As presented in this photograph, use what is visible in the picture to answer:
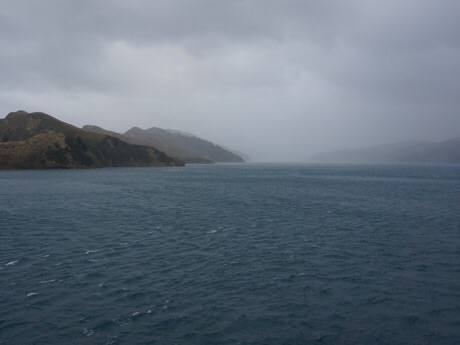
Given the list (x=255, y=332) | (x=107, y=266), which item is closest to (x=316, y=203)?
(x=107, y=266)

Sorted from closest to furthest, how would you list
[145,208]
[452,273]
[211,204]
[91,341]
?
[91,341], [452,273], [145,208], [211,204]

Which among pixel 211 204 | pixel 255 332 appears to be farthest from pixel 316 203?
pixel 255 332

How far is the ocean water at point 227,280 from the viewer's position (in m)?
19.9

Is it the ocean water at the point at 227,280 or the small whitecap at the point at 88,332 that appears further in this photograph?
the ocean water at the point at 227,280

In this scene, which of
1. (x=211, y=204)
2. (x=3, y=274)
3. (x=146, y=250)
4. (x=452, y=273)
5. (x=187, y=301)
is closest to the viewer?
(x=187, y=301)

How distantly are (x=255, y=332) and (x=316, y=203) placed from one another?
55508 mm

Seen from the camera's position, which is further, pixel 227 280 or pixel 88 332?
pixel 227 280

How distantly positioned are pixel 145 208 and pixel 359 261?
41.1 metres

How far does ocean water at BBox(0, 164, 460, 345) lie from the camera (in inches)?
784

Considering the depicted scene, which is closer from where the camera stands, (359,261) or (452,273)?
(452,273)

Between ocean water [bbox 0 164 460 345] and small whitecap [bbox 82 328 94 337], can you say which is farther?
ocean water [bbox 0 164 460 345]

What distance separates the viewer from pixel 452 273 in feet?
97.8

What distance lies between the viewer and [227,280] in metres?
27.5

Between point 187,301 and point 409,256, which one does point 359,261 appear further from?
point 187,301
